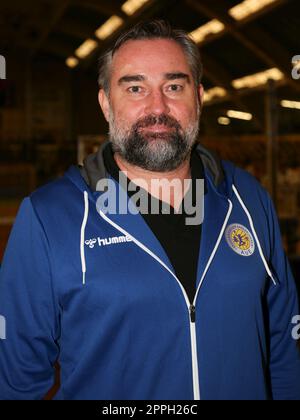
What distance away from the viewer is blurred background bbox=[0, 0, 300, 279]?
540cm

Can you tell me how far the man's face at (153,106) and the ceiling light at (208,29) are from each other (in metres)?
10.1

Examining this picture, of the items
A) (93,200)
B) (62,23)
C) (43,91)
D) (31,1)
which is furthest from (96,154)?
(43,91)

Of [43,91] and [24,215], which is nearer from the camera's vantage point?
[24,215]

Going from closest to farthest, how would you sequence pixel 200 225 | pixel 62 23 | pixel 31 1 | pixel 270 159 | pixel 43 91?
pixel 200 225 → pixel 270 159 → pixel 31 1 → pixel 62 23 → pixel 43 91

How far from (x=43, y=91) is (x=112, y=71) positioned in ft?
59.4

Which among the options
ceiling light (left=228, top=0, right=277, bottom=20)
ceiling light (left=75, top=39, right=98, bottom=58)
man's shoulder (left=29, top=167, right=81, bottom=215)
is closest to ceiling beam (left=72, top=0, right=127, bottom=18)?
ceiling light (left=75, top=39, right=98, bottom=58)

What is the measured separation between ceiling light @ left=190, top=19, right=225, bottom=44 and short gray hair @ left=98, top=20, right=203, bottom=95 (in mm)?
9955

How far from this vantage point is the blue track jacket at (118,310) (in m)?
1.42

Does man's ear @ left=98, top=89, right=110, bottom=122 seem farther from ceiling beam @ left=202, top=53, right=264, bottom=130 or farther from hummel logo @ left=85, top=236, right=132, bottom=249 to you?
ceiling beam @ left=202, top=53, right=264, bottom=130

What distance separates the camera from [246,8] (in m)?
10.5

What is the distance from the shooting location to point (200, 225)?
1.58m

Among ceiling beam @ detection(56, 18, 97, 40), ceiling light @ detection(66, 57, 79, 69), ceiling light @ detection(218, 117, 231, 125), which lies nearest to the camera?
ceiling beam @ detection(56, 18, 97, 40)

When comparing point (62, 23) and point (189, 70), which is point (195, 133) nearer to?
point (189, 70)

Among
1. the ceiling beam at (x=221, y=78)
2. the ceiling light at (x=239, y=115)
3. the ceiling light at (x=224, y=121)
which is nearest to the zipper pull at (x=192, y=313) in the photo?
the ceiling beam at (x=221, y=78)
